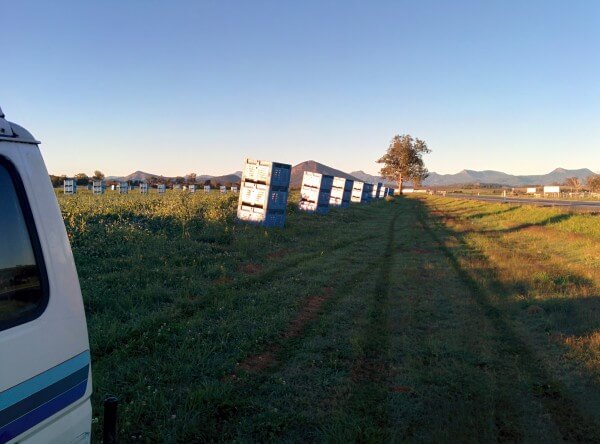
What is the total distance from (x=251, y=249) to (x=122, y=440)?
28.4ft

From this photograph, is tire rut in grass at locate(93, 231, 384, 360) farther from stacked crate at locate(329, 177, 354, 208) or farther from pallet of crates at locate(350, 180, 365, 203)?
pallet of crates at locate(350, 180, 365, 203)

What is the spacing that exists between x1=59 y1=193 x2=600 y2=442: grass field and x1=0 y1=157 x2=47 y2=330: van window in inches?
92.6

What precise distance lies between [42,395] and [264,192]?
14458mm

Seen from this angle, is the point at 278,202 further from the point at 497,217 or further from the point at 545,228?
the point at 497,217

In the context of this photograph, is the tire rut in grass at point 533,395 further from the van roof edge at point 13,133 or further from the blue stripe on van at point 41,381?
the van roof edge at point 13,133

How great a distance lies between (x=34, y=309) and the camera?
6.06 ft

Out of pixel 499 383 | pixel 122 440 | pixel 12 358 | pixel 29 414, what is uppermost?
pixel 12 358

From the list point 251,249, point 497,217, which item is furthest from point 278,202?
point 497,217

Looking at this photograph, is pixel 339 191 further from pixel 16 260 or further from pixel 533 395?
pixel 16 260

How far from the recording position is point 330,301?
7805 millimetres

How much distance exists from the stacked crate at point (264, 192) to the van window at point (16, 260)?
14170 millimetres

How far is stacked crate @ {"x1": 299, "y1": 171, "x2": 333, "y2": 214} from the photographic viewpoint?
26.1 meters

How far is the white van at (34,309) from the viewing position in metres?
1.73

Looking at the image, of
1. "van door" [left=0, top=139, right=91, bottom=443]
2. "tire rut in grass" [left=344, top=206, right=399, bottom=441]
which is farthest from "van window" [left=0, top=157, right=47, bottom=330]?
"tire rut in grass" [left=344, top=206, right=399, bottom=441]
